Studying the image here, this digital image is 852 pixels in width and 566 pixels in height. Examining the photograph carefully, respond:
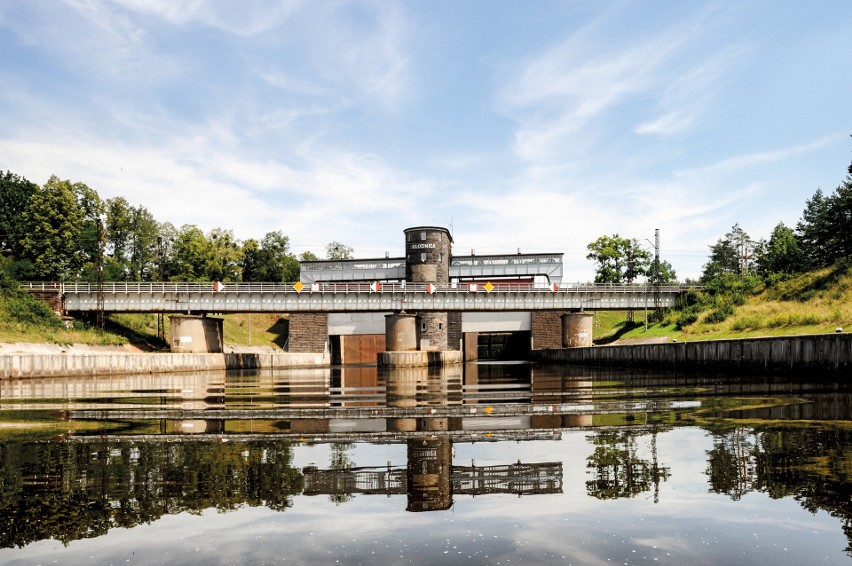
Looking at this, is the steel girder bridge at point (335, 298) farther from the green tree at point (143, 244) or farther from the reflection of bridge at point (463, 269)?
the green tree at point (143, 244)

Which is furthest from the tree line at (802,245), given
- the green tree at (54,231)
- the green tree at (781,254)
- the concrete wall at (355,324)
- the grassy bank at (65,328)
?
the green tree at (54,231)

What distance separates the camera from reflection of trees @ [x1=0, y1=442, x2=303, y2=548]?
6.08 metres

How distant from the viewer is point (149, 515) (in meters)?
6.21

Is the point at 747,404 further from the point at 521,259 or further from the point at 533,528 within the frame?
the point at 521,259

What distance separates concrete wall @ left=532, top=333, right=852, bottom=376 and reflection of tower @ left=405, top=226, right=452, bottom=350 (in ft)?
133

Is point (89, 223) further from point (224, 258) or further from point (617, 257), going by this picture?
point (617, 257)

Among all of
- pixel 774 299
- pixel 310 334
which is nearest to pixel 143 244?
pixel 310 334

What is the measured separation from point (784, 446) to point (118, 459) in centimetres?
951

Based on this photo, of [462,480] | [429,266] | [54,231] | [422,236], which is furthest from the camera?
[54,231]

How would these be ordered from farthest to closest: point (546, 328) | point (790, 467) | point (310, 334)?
point (310, 334), point (546, 328), point (790, 467)

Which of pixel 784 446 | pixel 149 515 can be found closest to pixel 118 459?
pixel 149 515

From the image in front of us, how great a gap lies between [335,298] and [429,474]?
67.4m

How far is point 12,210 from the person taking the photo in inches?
4550

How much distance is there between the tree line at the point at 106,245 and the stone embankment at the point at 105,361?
2137 cm
